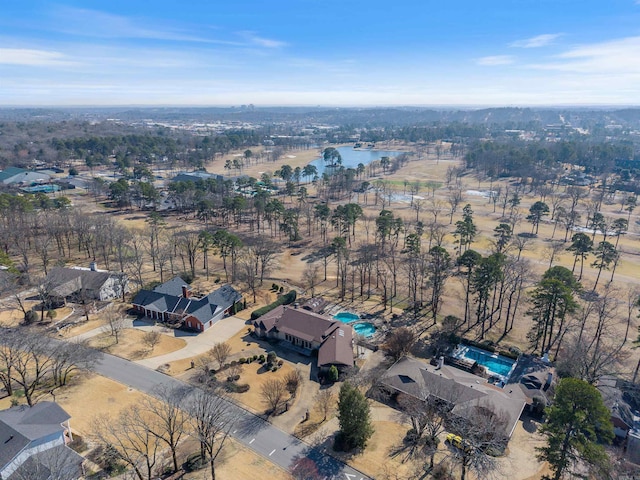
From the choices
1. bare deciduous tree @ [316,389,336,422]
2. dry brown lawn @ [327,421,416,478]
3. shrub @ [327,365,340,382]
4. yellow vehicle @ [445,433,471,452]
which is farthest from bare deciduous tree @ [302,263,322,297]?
yellow vehicle @ [445,433,471,452]

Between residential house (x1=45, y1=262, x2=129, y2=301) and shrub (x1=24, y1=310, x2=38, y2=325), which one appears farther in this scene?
residential house (x1=45, y1=262, x2=129, y2=301)

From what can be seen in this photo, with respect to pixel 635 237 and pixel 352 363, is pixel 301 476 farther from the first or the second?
pixel 635 237

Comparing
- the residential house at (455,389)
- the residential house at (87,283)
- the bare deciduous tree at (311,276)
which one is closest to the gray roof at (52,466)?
the residential house at (455,389)

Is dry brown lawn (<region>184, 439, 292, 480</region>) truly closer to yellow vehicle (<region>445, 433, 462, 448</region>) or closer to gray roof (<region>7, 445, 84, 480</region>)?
gray roof (<region>7, 445, 84, 480</region>)

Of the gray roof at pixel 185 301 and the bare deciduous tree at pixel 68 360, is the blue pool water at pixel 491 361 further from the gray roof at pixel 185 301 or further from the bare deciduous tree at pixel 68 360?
the bare deciduous tree at pixel 68 360

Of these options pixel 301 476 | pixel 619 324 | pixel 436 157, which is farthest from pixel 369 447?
pixel 436 157

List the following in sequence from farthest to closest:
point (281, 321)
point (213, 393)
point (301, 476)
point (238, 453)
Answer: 1. point (281, 321)
2. point (213, 393)
3. point (238, 453)
4. point (301, 476)
